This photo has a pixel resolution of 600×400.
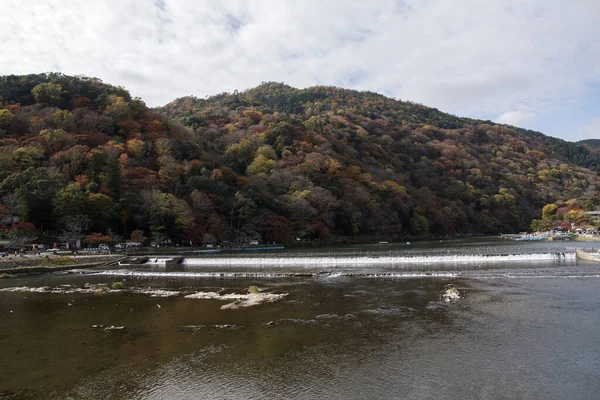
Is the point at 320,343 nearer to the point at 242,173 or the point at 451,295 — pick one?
the point at 451,295

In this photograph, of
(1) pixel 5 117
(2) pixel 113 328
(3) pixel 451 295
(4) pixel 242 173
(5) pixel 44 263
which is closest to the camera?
(2) pixel 113 328

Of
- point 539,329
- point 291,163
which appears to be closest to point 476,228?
point 291,163

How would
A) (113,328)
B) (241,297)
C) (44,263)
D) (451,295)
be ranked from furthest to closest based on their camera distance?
1. (44,263)
2. (241,297)
3. (451,295)
4. (113,328)

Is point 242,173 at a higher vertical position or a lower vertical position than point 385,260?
higher

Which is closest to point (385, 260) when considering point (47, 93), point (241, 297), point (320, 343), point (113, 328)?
point (241, 297)

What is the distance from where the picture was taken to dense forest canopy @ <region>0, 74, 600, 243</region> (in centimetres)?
4438

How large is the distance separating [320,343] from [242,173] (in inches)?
2232

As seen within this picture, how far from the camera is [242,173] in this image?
67.6m

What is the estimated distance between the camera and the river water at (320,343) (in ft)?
31.4

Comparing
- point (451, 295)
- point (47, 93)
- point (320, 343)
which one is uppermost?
point (47, 93)

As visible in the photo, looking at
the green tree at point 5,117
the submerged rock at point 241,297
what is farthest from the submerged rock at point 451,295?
the green tree at point 5,117

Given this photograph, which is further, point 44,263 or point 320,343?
point 44,263

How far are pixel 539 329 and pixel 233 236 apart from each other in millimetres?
41652

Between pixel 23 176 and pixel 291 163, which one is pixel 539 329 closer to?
pixel 23 176
